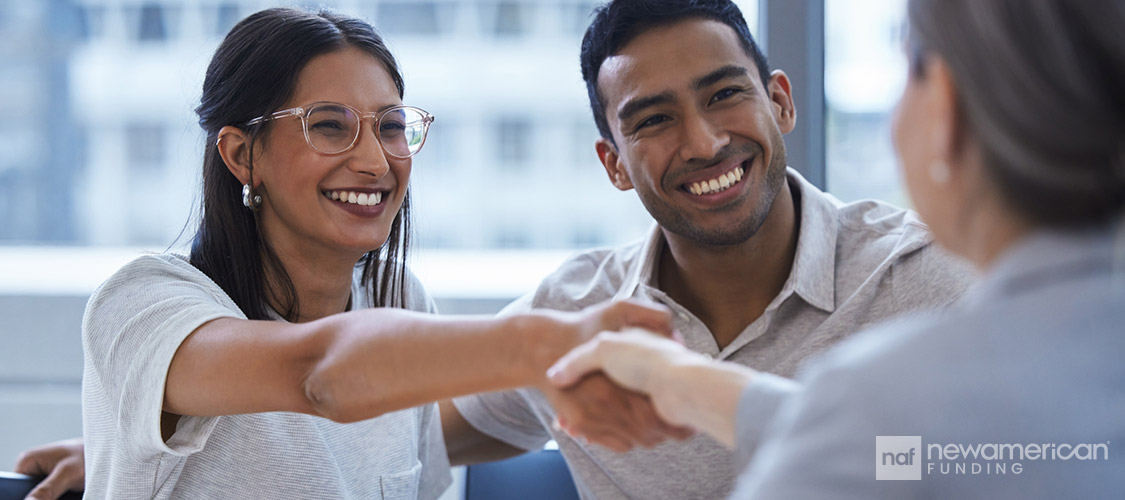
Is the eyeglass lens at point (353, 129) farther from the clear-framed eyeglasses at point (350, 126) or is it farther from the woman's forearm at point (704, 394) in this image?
the woman's forearm at point (704, 394)

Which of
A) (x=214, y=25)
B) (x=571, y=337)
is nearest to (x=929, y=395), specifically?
(x=571, y=337)

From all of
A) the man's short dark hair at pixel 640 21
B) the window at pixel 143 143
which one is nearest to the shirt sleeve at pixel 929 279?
the man's short dark hair at pixel 640 21

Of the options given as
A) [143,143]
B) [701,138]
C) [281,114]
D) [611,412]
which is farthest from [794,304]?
[143,143]

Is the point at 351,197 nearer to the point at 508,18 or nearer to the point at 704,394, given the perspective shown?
the point at 704,394

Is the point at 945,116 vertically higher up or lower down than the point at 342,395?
higher up

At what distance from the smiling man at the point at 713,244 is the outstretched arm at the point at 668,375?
70cm

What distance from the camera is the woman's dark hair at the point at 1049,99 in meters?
0.67

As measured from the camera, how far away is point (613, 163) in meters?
2.12

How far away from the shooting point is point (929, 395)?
70cm

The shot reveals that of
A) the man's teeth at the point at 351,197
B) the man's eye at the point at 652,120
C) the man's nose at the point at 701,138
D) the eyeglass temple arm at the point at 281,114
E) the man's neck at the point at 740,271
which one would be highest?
the eyeglass temple arm at the point at 281,114

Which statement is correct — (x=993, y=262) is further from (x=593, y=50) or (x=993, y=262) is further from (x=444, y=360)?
(x=593, y=50)

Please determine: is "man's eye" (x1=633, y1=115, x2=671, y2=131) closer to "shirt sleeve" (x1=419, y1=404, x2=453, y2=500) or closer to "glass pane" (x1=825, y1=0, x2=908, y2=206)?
"shirt sleeve" (x1=419, y1=404, x2=453, y2=500)

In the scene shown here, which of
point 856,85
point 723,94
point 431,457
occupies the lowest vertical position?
point 431,457

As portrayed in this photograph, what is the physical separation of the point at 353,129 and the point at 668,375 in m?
0.88
